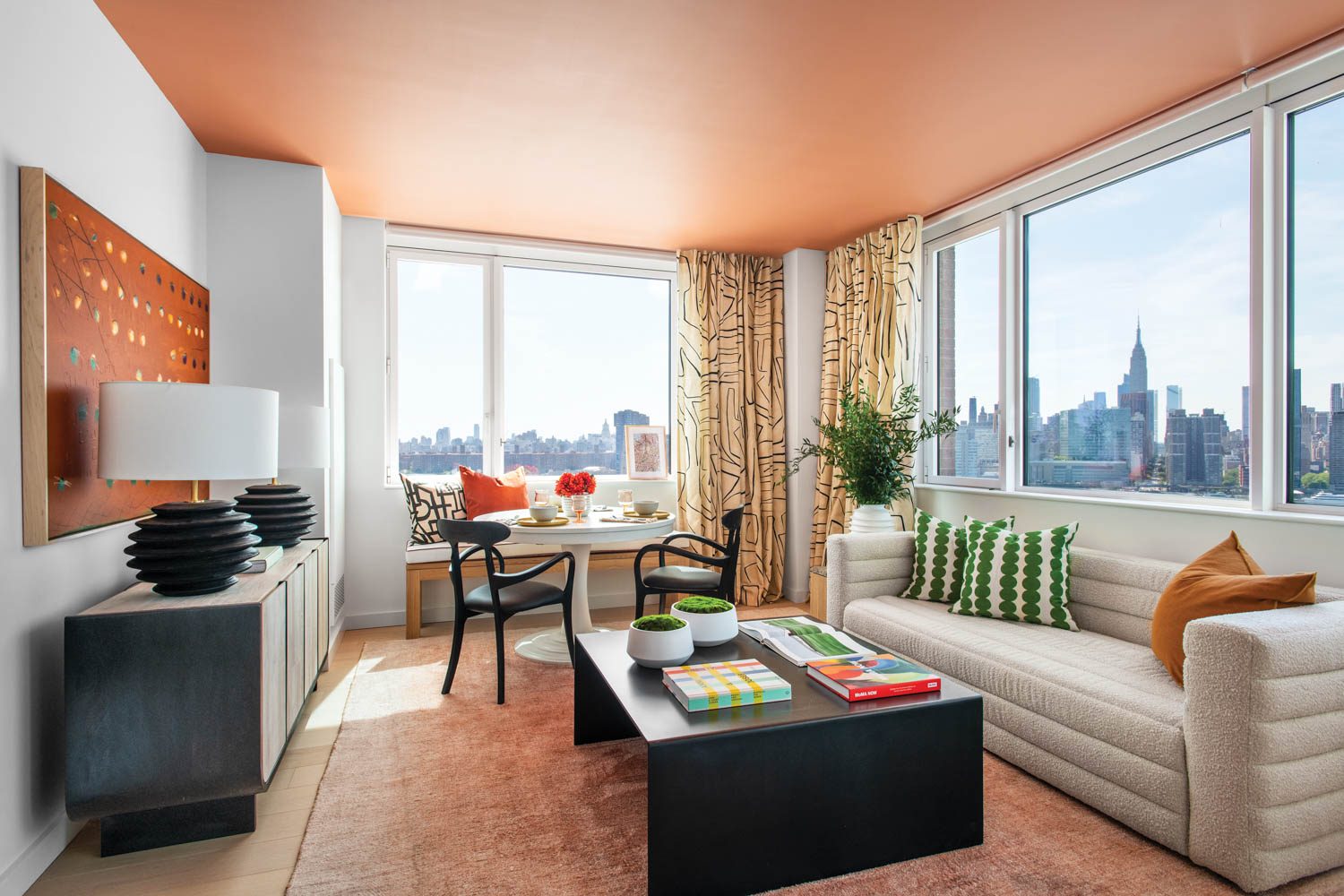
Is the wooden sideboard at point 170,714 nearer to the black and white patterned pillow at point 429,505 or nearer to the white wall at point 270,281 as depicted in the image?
the white wall at point 270,281

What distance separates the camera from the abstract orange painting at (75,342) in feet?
6.00

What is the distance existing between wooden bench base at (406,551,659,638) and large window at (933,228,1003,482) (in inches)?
88.4

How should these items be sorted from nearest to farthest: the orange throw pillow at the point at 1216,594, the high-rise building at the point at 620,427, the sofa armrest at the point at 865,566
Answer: the orange throw pillow at the point at 1216,594 → the sofa armrest at the point at 865,566 → the high-rise building at the point at 620,427

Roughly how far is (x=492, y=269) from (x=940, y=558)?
3.61 m

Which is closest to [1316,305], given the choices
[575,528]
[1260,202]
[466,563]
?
[1260,202]

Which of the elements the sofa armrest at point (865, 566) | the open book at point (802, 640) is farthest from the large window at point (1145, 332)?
the open book at point (802, 640)

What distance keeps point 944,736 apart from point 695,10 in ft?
7.78

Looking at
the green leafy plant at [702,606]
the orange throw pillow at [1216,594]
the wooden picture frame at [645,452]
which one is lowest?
the green leafy plant at [702,606]

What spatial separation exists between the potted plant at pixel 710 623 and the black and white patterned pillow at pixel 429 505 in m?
2.39

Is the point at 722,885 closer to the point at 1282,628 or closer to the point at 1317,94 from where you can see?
the point at 1282,628

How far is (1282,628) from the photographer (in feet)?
5.79

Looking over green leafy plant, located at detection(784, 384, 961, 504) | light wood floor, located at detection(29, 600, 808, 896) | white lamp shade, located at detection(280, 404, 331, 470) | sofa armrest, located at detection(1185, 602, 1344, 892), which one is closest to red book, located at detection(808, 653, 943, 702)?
sofa armrest, located at detection(1185, 602, 1344, 892)

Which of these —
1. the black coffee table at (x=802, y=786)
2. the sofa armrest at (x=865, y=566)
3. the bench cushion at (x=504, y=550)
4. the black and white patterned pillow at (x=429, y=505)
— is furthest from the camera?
the black and white patterned pillow at (x=429, y=505)

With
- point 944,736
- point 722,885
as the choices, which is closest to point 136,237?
point 722,885
